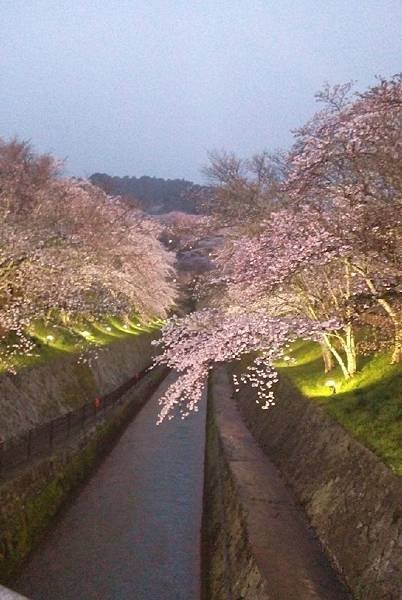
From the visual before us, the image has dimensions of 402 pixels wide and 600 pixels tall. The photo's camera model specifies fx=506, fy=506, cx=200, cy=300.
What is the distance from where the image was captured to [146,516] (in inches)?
608

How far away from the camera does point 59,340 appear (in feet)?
91.8

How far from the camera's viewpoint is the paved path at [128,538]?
11672 millimetres

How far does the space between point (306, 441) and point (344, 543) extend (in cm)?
535

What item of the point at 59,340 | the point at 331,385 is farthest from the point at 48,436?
the point at 59,340

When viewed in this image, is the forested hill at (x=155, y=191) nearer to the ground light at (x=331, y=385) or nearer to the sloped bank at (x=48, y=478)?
the sloped bank at (x=48, y=478)

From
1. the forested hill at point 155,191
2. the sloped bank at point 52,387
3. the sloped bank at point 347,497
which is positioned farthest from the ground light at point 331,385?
the forested hill at point 155,191

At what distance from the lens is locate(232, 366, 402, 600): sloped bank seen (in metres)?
8.55

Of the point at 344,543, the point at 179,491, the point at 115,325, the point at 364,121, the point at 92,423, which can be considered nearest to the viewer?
the point at 344,543

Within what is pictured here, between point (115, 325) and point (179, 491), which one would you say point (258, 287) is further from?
point (115, 325)

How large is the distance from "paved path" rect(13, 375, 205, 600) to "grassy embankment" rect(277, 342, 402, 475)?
17.4 ft

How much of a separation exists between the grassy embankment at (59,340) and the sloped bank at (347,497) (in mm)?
11385

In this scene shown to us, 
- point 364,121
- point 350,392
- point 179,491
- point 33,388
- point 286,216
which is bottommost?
point 179,491

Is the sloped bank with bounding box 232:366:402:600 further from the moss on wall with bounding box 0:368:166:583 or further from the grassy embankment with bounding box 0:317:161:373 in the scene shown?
the grassy embankment with bounding box 0:317:161:373

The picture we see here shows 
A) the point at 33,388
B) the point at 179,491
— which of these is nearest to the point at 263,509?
the point at 179,491
